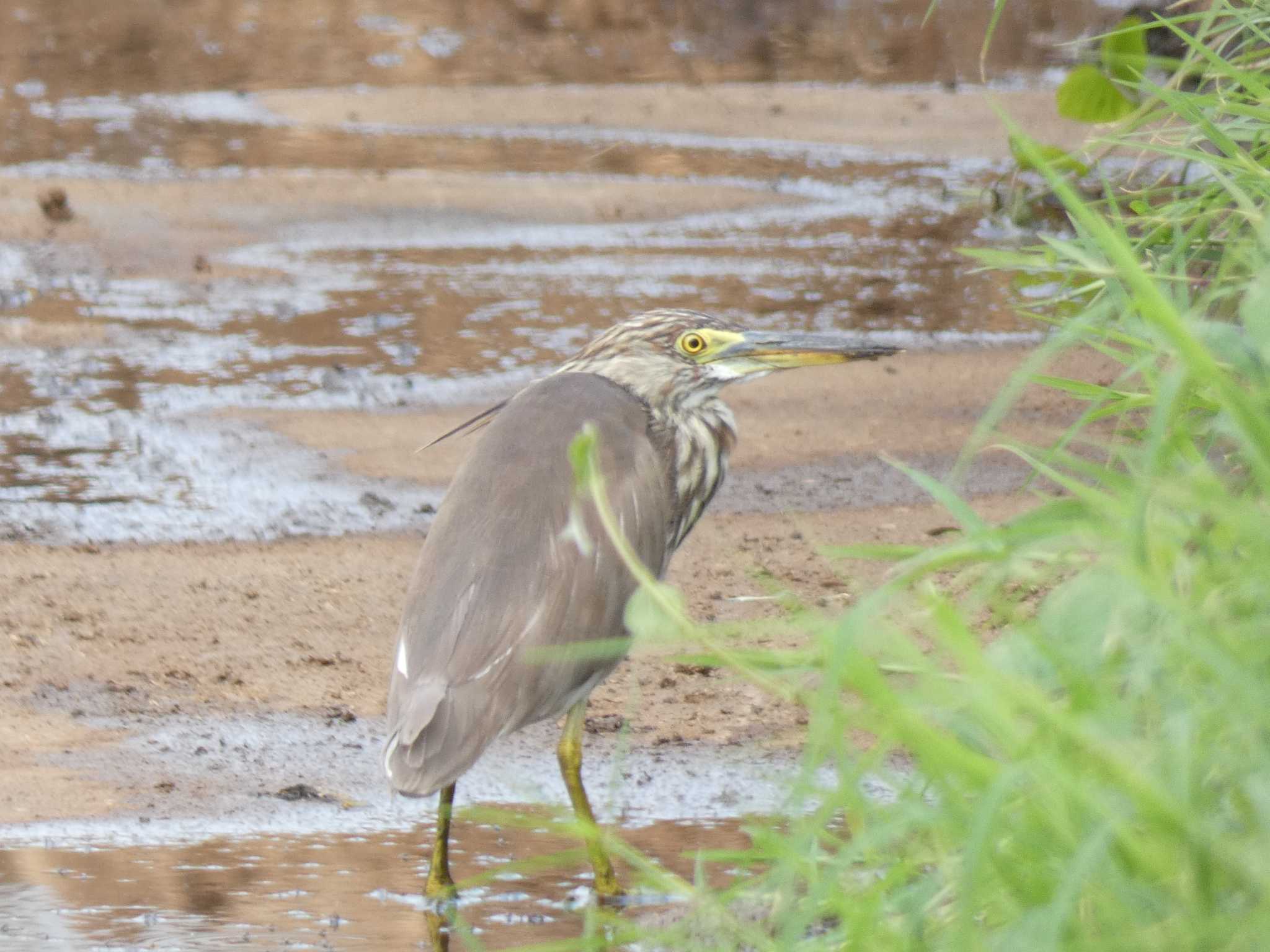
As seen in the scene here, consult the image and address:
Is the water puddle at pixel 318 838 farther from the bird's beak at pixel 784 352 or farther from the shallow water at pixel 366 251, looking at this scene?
the shallow water at pixel 366 251

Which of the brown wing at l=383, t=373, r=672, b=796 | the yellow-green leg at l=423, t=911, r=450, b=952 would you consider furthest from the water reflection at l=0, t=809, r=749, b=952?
the brown wing at l=383, t=373, r=672, b=796

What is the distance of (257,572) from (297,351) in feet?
9.84

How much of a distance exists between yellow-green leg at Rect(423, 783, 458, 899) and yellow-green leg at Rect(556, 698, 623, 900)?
10.2 inches

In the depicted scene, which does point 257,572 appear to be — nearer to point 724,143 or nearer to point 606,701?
point 606,701

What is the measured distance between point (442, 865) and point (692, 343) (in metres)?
1.28

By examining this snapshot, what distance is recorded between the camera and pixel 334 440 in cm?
714

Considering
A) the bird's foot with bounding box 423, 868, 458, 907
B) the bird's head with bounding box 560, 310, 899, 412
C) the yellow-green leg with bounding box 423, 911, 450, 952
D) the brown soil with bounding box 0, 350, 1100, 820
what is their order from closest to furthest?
the yellow-green leg with bounding box 423, 911, 450, 952 < the bird's foot with bounding box 423, 868, 458, 907 < the bird's head with bounding box 560, 310, 899, 412 < the brown soil with bounding box 0, 350, 1100, 820

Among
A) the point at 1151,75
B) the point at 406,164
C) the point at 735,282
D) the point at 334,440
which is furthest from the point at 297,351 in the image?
the point at 406,164

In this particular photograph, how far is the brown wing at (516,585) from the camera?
3.24 m

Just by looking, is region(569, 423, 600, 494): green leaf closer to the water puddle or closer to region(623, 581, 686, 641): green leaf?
region(623, 581, 686, 641): green leaf

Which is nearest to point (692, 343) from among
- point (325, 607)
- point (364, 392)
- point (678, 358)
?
point (678, 358)

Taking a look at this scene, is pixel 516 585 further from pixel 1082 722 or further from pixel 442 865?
pixel 1082 722

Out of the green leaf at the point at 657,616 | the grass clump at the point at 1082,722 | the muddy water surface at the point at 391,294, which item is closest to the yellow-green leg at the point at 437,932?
the grass clump at the point at 1082,722

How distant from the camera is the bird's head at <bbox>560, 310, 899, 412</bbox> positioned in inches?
163
